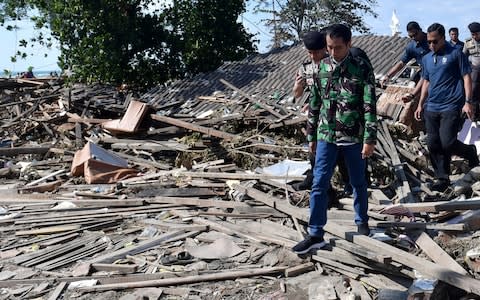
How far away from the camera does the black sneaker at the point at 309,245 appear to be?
4.73m

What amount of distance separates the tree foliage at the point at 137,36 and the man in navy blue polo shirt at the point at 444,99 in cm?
1123

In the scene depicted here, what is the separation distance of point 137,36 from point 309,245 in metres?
13.2

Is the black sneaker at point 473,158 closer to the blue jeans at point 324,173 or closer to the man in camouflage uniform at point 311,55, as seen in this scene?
the man in camouflage uniform at point 311,55

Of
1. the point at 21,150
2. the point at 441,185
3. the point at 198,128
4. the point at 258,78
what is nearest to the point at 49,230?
the point at 198,128

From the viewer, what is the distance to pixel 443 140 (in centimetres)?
639

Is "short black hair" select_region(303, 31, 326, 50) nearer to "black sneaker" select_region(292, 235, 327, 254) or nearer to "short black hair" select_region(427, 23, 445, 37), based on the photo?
"short black hair" select_region(427, 23, 445, 37)

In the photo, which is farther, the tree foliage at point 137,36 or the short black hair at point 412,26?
the tree foliage at point 137,36

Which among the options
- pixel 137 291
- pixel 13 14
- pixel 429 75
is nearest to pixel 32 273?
pixel 137 291

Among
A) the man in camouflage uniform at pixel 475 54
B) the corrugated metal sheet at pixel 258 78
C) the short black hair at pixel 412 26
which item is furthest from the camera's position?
the corrugated metal sheet at pixel 258 78

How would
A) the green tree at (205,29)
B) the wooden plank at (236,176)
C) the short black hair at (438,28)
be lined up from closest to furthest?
the short black hair at (438,28), the wooden plank at (236,176), the green tree at (205,29)

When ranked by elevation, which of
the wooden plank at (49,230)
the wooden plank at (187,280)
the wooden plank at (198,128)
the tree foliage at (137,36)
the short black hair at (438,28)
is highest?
the tree foliage at (137,36)

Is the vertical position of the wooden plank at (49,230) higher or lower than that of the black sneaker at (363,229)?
lower

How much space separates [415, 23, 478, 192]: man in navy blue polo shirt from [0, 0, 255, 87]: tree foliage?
36.8ft

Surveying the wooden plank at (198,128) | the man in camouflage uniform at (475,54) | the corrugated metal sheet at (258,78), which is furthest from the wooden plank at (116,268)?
the corrugated metal sheet at (258,78)
